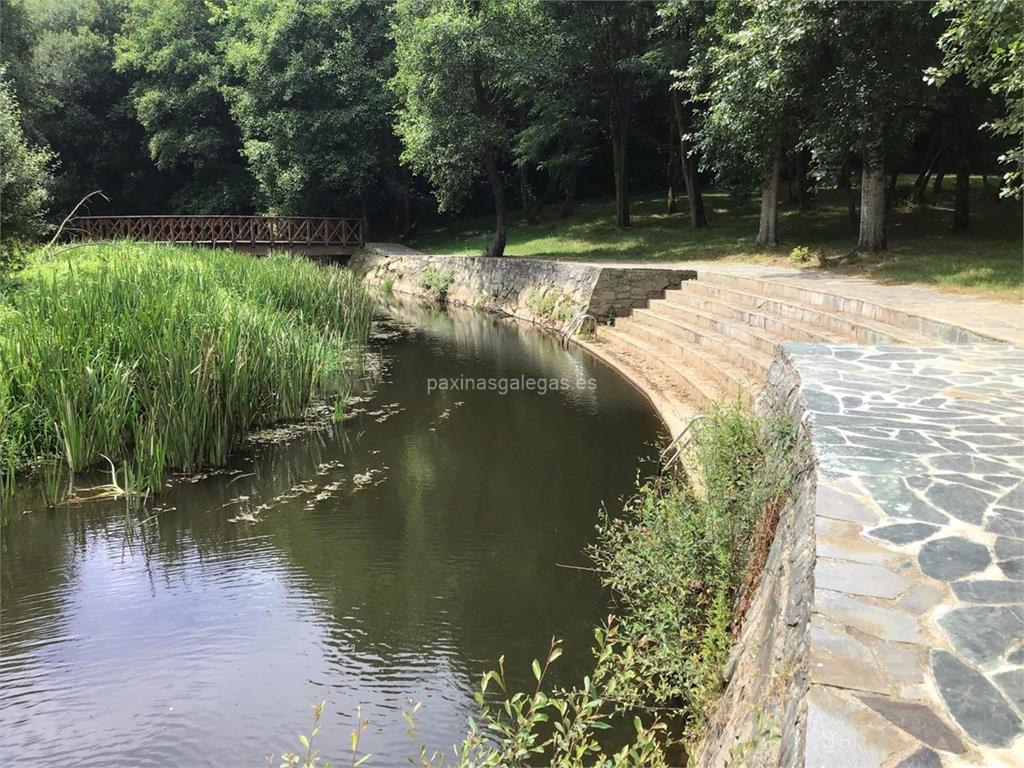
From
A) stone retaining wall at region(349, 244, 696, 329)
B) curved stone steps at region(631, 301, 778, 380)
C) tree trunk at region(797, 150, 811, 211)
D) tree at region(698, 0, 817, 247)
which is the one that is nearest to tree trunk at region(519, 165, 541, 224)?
stone retaining wall at region(349, 244, 696, 329)

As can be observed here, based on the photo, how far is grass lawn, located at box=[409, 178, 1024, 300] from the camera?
11227 millimetres

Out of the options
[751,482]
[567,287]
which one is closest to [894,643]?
[751,482]

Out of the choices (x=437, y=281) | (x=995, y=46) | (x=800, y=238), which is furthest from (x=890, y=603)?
(x=437, y=281)

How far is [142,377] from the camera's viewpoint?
6605mm

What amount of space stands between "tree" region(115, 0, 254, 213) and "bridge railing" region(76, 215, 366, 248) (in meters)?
3.21

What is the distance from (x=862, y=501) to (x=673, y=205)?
21757mm

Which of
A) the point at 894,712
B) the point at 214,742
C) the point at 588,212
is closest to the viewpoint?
the point at 894,712

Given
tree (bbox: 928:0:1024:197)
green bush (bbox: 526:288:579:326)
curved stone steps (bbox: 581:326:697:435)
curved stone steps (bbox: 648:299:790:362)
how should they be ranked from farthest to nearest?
1. green bush (bbox: 526:288:579:326)
2. curved stone steps (bbox: 648:299:790:362)
3. curved stone steps (bbox: 581:326:697:435)
4. tree (bbox: 928:0:1024:197)

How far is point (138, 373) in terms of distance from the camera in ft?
21.8

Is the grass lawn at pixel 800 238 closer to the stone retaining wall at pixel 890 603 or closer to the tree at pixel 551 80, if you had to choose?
the tree at pixel 551 80

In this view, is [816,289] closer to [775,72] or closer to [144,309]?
[775,72]

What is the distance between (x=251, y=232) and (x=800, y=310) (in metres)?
19.2

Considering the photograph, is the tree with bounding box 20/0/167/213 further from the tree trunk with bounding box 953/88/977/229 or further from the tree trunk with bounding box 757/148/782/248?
the tree trunk with bounding box 953/88/977/229

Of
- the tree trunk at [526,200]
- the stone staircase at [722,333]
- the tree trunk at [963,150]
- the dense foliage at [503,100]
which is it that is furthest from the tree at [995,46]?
the tree trunk at [526,200]
